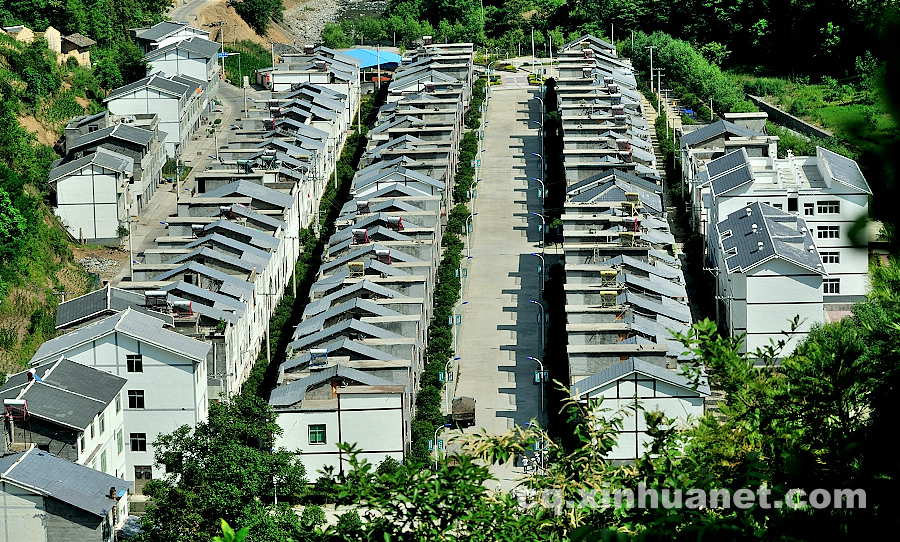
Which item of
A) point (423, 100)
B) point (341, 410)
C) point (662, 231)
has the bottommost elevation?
point (341, 410)

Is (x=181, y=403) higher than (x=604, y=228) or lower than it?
lower

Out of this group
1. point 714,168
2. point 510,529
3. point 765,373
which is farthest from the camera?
point 714,168

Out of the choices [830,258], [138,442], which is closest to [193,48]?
[830,258]

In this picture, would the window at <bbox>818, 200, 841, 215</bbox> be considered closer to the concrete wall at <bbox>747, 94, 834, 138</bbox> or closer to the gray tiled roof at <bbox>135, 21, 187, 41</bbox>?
the concrete wall at <bbox>747, 94, 834, 138</bbox>

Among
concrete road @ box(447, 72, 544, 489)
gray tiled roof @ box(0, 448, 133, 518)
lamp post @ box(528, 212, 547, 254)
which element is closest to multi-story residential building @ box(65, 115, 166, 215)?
concrete road @ box(447, 72, 544, 489)

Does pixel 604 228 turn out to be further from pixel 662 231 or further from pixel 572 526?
pixel 572 526

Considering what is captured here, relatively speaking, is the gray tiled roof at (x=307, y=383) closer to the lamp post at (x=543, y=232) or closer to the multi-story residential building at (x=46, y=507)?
the multi-story residential building at (x=46, y=507)

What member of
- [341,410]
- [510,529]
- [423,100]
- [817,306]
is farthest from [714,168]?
[510,529]

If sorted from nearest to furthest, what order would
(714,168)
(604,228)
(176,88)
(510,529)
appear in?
(510,529), (604,228), (714,168), (176,88)
